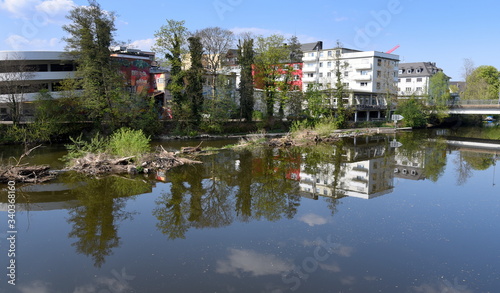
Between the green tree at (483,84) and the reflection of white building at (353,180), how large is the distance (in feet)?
157

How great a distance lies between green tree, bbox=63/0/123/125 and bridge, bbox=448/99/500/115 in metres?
47.2

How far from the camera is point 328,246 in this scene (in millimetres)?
9797

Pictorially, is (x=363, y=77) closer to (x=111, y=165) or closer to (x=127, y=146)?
(x=127, y=146)

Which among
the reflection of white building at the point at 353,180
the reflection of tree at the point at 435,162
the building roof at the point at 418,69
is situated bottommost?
the reflection of white building at the point at 353,180

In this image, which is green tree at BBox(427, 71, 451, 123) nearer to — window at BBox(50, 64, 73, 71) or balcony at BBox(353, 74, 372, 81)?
balcony at BBox(353, 74, 372, 81)

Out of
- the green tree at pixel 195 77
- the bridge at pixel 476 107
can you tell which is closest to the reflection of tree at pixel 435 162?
the bridge at pixel 476 107

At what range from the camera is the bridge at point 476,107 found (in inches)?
1886

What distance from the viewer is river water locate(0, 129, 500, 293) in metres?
8.05

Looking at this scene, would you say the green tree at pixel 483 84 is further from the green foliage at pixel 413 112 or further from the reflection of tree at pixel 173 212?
Result: the reflection of tree at pixel 173 212

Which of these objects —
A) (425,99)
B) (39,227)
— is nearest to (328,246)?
(39,227)

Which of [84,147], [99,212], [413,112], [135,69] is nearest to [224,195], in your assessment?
[99,212]

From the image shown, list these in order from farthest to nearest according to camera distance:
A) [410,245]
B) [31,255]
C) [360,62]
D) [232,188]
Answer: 1. [360,62]
2. [232,188]
3. [410,245]
4. [31,255]

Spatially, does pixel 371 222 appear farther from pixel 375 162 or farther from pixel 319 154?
pixel 319 154

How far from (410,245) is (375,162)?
556 inches
